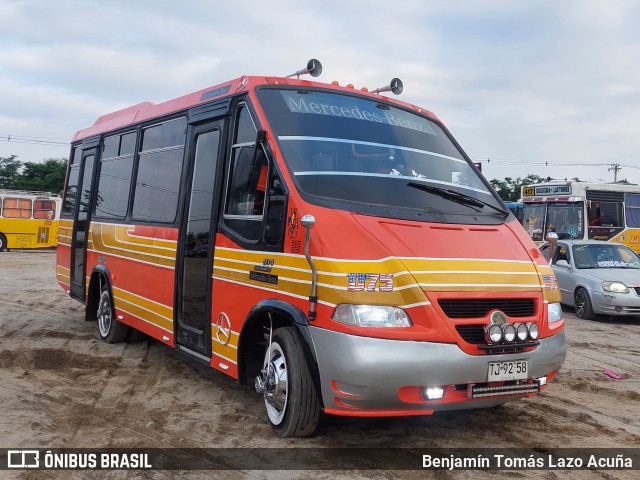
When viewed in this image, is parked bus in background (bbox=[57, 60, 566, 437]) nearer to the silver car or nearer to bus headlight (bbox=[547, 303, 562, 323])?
bus headlight (bbox=[547, 303, 562, 323])

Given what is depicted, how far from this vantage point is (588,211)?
804 inches

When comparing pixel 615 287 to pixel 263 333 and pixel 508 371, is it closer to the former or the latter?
pixel 508 371

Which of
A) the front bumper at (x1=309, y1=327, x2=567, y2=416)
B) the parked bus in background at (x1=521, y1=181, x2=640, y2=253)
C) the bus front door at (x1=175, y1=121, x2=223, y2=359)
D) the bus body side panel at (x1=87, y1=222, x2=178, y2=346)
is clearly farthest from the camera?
the parked bus in background at (x1=521, y1=181, x2=640, y2=253)

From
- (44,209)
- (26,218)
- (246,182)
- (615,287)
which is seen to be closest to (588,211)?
(615,287)

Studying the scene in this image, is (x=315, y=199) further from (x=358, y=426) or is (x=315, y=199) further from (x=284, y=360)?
(x=358, y=426)

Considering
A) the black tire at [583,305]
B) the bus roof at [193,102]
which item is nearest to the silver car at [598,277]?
the black tire at [583,305]

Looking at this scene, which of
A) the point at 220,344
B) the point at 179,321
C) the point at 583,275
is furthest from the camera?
the point at 583,275

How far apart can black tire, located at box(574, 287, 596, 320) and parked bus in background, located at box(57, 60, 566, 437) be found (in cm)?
782

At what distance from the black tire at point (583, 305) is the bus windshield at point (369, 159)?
796cm

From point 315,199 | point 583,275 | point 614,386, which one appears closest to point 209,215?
point 315,199

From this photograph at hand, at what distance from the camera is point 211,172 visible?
6.23 meters

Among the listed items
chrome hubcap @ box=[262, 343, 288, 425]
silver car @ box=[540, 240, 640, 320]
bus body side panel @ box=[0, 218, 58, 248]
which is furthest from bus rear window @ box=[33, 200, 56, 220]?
chrome hubcap @ box=[262, 343, 288, 425]

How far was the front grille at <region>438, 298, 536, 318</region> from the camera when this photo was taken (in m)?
4.45

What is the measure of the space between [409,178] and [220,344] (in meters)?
2.19
